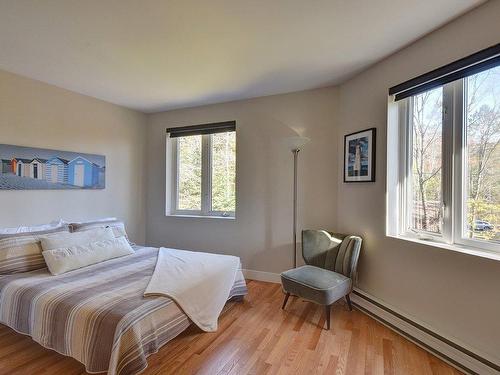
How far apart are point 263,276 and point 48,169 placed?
9.29 feet

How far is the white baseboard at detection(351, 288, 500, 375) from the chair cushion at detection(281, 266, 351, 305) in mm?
300

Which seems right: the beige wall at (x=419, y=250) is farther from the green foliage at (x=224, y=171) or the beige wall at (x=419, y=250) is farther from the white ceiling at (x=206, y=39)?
the green foliage at (x=224, y=171)

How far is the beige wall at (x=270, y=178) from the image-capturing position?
3.15m

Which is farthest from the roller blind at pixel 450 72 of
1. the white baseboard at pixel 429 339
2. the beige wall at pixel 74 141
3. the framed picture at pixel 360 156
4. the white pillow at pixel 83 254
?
the beige wall at pixel 74 141

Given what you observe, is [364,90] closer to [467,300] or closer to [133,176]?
[467,300]

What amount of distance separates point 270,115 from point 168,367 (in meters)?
2.82

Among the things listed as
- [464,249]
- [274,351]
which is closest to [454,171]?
[464,249]

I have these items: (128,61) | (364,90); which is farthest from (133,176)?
(364,90)

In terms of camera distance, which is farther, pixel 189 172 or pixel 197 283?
pixel 189 172

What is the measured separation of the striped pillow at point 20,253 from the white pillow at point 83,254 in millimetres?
138

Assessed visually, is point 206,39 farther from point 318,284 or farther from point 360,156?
point 318,284

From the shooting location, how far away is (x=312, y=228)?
320 cm

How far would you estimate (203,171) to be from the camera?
12.8ft

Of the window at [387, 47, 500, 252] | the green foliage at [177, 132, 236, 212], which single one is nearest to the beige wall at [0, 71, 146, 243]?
the green foliage at [177, 132, 236, 212]
